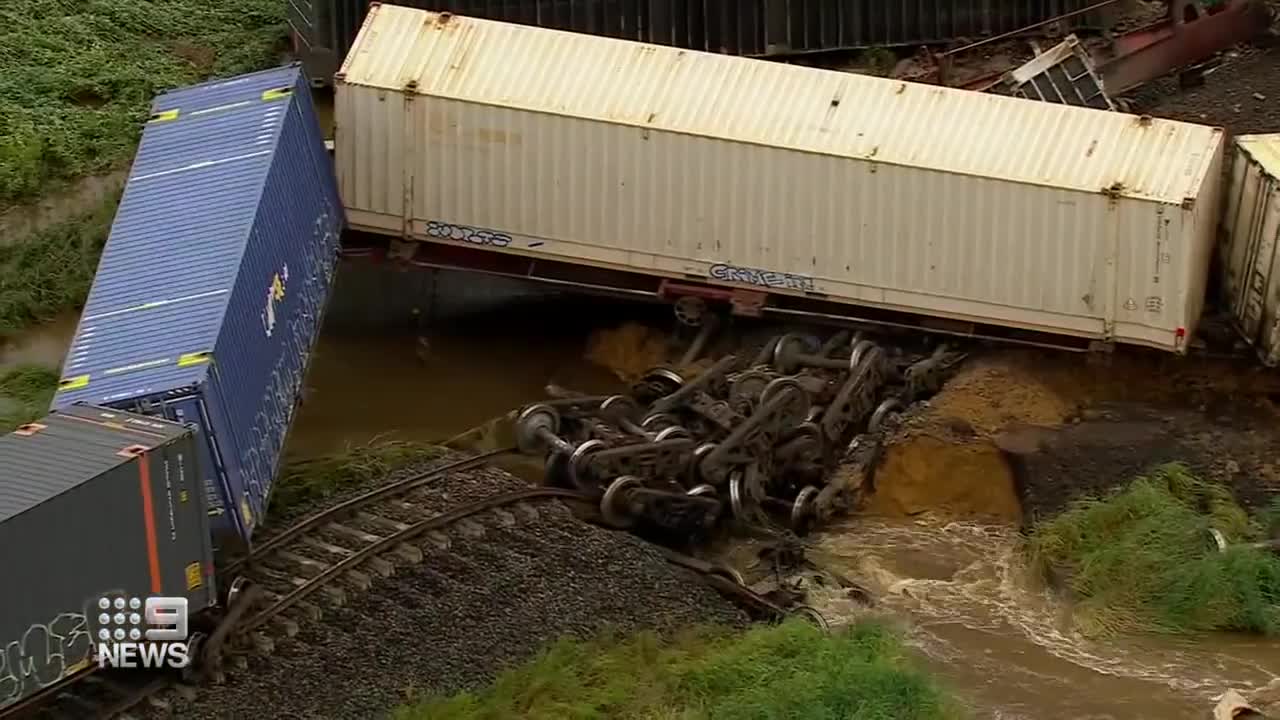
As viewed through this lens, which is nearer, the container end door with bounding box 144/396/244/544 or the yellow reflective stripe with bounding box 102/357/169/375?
the container end door with bounding box 144/396/244/544

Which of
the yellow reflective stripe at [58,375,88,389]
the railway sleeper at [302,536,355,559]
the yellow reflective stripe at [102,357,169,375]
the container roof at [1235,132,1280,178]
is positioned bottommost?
the railway sleeper at [302,536,355,559]

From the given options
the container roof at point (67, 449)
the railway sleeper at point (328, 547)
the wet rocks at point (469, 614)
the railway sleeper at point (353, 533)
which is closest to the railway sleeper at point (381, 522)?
the railway sleeper at point (353, 533)

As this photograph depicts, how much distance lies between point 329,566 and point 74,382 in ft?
9.30

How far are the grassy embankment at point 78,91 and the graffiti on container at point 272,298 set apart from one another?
536cm

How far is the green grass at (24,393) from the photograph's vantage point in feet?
66.7

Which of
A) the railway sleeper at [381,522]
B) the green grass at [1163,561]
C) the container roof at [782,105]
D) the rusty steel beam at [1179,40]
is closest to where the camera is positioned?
the railway sleeper at [381,522]

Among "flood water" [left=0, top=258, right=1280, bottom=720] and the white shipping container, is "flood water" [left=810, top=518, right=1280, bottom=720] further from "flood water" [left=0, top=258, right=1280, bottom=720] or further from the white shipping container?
the white shipping container

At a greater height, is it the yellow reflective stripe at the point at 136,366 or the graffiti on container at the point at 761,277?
the yellow reflective stripe at the point at 136,366

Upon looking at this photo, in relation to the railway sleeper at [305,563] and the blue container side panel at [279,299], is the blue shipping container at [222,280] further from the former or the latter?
the railway sleeper at [305,563]

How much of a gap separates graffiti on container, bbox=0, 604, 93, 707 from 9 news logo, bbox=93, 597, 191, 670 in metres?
0.19

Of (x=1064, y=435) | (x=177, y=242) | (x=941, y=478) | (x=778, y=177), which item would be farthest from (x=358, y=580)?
(x=1064, y=435)

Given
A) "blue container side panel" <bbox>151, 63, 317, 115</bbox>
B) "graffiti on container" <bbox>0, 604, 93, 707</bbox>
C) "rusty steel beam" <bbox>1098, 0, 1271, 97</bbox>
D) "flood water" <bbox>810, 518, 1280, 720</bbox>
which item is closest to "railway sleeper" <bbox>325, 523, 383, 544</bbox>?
"graffiti on container" <bbox>0, 604, 93, 707</bbox>

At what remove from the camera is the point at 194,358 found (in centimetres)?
1506

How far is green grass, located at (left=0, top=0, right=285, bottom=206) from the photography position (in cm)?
2608
